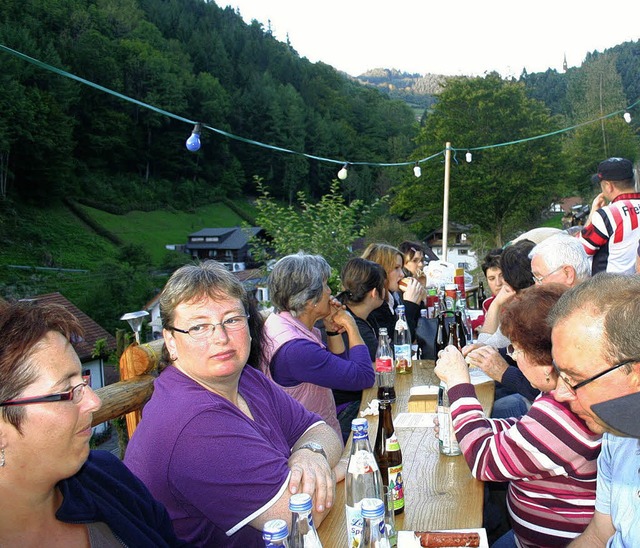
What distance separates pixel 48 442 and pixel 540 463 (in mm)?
1386

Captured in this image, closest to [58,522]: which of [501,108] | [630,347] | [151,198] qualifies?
[630,347]

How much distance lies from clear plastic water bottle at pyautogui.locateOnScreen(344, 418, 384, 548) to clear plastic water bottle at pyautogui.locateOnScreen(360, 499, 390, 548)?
7cm

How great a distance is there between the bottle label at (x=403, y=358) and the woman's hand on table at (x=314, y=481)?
5.85 feet

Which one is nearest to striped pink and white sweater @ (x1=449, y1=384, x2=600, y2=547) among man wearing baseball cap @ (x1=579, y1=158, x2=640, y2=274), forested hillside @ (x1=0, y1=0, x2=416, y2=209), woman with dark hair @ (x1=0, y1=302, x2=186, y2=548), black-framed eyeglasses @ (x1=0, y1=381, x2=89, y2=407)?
woman with dark hair @ (x1=0, y1=302, x2=186, y2=548)

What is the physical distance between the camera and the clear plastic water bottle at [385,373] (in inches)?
85.8

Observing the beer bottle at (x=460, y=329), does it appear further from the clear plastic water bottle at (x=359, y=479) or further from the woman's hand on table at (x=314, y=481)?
the clear plastic water bottle at (x=359, y=479)

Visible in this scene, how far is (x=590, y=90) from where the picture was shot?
4616cm

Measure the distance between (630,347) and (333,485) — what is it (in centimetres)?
98

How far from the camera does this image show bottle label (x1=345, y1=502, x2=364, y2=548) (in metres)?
1.47

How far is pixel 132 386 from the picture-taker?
2.65 meters

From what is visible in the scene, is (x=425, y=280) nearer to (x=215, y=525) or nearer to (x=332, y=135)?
(x=215, y=525)

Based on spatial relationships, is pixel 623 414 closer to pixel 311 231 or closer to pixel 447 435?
pixel 447 435

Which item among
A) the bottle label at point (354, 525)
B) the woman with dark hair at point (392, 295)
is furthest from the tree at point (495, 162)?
the bottle label at point (354, 525)

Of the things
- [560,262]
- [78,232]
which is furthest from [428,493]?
[78,232]
